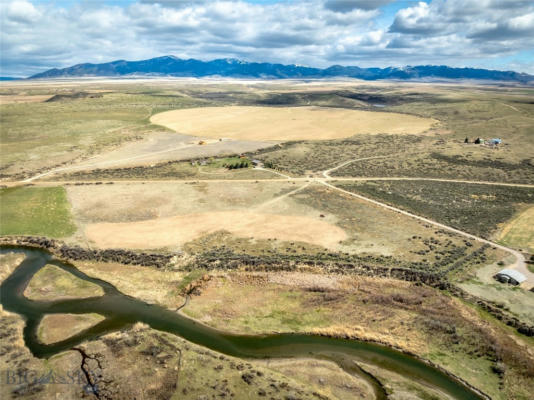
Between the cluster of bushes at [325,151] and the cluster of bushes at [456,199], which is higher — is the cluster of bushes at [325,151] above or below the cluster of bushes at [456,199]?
above

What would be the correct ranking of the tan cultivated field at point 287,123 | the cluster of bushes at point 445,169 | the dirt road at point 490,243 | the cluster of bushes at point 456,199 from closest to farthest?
1. the dirt road at point 490,243
2. the cluster of bushes at point 456,199
3. the cluster of bushes at point 445,169
4. the tan cultivated field at point 287,123

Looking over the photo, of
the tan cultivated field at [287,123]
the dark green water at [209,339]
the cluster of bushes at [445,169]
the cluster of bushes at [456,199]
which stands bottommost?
the dark green water at [209,339]

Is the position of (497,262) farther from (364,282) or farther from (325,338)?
(325,338)

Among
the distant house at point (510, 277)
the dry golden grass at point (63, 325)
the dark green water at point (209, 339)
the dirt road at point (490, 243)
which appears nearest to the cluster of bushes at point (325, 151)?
the dirt road at point (490, 243)

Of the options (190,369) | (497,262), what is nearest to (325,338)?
(190,369)

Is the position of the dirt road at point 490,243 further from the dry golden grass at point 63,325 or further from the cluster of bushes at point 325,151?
the dry golden grass at point 63,325

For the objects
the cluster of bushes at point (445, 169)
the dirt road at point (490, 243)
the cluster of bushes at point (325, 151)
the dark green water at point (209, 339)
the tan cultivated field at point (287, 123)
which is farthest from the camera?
the tan cultivated field at point (287, 123)
